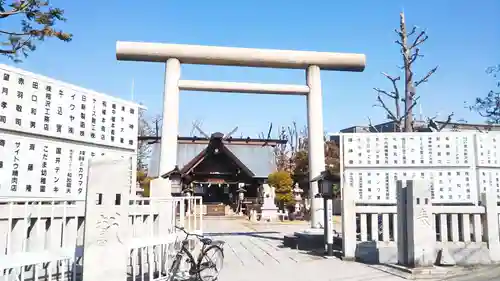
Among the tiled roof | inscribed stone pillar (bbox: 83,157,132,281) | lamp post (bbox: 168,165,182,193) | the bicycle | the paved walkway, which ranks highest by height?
the tiled roof

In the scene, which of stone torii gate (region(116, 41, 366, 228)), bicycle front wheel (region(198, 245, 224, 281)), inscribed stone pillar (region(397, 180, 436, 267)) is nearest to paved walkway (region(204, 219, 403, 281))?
bicycle front wheel (region(198, 245, 224, 281))

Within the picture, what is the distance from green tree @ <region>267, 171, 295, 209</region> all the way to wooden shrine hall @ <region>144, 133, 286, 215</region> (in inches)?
32.7

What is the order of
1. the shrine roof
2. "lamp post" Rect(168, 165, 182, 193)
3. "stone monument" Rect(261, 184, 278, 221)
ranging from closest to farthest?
"lamp post" Rect(168, 165, 182, 193) → "stone monument" Rect(261, 184, 278, 221) → the shrine roof

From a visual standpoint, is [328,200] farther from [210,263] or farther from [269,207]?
[269,207]

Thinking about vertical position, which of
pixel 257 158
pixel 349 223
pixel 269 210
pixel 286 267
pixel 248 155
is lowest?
pixel 286 267

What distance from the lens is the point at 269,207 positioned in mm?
26656

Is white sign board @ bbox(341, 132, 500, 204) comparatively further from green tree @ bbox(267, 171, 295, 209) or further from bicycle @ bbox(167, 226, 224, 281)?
green tree @ bbox(267, 171, 295, 209)

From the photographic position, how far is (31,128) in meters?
7.24

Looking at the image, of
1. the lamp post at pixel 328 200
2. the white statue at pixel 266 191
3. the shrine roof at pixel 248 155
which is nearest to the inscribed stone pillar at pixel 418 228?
the lamp post at pixel 328 200

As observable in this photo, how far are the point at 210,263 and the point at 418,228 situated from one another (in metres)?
4.30

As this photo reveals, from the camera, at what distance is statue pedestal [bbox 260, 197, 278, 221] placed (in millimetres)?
26297

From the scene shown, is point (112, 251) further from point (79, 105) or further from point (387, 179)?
point (387, 179)

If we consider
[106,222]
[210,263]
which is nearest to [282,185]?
[210,263]

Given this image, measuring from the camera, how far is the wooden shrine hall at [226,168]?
91.0ft
